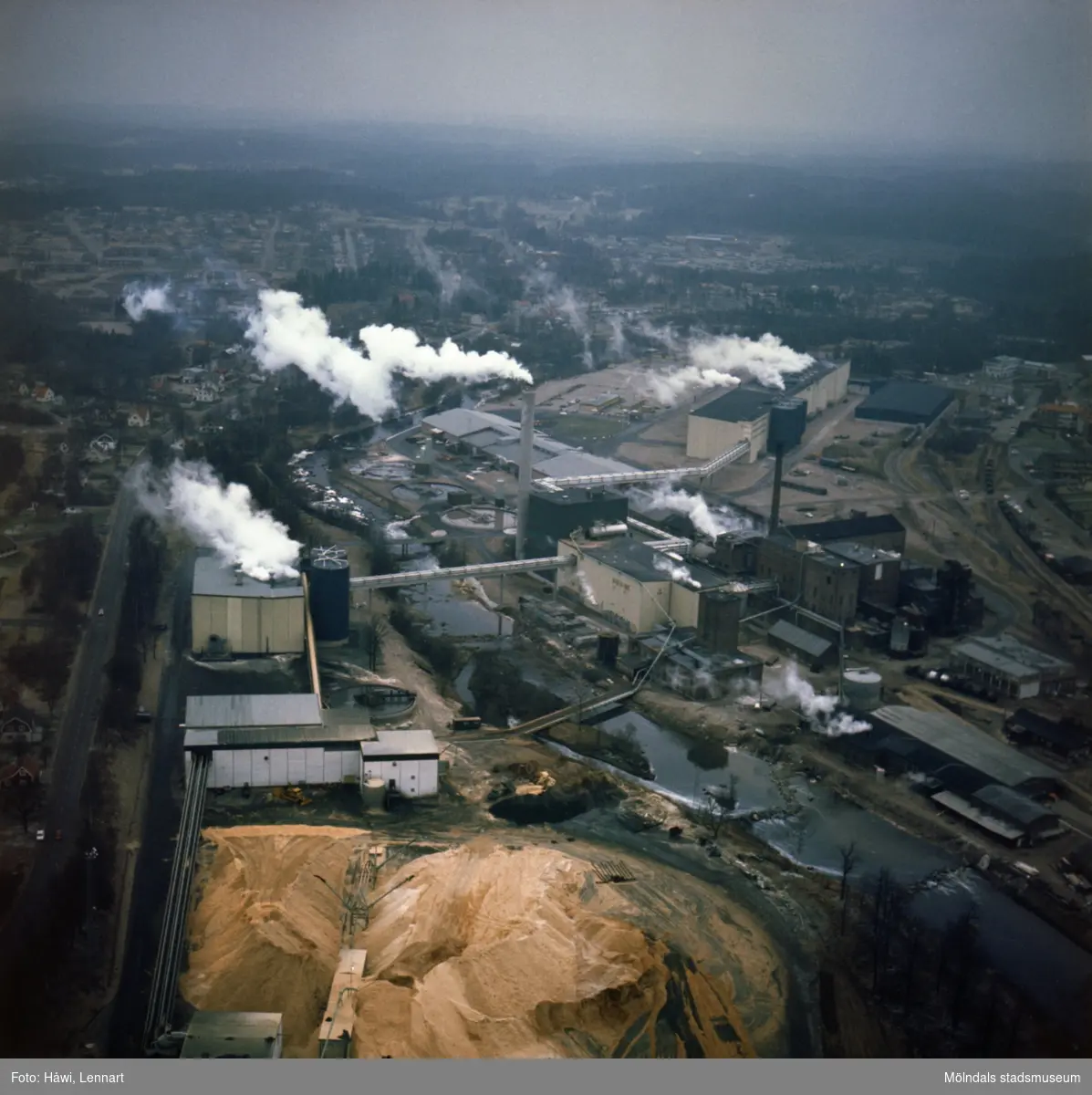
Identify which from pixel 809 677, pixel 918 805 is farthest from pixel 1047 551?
pixel 918 805

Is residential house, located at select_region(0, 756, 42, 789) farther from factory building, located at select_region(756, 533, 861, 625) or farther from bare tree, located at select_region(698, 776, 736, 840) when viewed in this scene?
factory building, located at select_region(756, 533, 861, 625)

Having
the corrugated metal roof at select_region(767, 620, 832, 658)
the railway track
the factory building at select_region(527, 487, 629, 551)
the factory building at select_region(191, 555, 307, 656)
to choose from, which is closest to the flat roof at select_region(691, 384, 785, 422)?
the factory building at select_region(527, 487, 629, 551)

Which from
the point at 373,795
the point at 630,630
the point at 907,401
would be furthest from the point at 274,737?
the point at 907,401

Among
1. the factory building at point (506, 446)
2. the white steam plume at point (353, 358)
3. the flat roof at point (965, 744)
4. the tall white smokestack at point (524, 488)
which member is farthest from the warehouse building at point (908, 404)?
the flat roof at point (965, 744)

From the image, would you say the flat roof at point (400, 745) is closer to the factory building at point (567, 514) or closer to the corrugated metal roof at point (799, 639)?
the corrugated metal roof at point (799, 639)

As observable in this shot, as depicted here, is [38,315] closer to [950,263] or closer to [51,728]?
[51,728]

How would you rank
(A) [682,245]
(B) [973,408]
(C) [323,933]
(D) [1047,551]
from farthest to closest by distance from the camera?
(A) [682,245] < (B) [973,408] < (D) [1047,551] < (C) [323,933]
